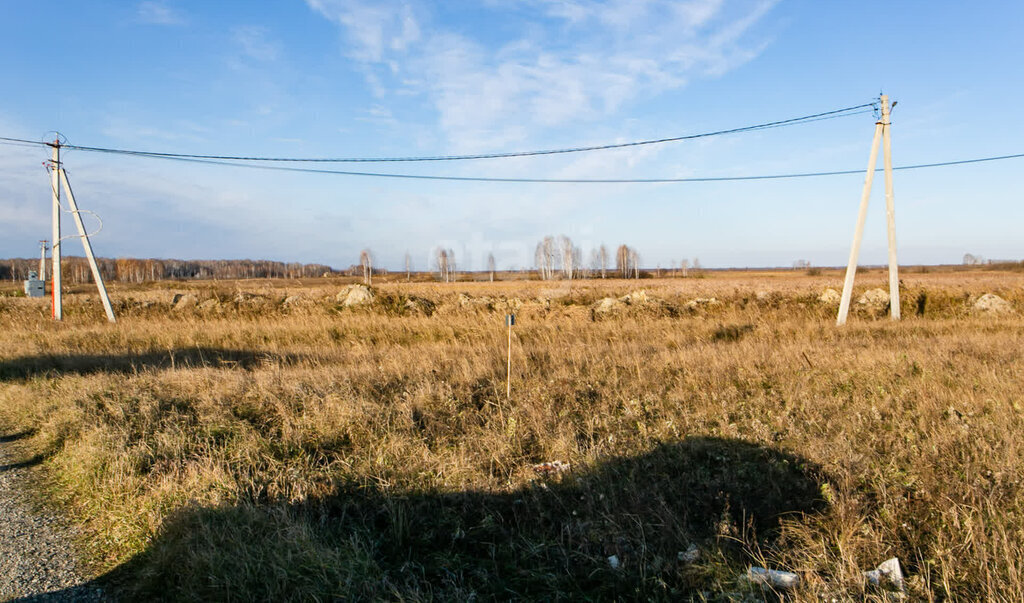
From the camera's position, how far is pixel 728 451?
16.9ft

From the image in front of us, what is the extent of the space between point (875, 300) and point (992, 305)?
3.61m

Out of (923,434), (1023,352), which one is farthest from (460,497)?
(1023,352)

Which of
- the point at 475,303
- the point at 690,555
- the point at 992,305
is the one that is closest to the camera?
the point at 690,555

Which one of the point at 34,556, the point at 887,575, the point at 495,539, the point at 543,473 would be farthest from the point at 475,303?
the point at 887,575

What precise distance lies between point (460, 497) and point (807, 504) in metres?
2.65

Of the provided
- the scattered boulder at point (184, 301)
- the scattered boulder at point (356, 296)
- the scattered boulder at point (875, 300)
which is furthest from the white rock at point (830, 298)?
the scattered boulder at point (184, 301)

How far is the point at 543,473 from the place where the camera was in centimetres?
484

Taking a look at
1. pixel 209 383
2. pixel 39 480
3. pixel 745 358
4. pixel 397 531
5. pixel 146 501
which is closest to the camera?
pixel 397 531

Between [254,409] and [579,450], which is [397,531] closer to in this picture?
[579,450]

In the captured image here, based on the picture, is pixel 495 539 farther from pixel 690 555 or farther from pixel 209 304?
pixel 209 304

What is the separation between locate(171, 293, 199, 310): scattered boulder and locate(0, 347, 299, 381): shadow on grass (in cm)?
794

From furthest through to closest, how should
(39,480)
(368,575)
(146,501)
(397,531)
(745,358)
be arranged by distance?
(745,358)
(39,480)
(146,501)
(397,531)
(368,575)

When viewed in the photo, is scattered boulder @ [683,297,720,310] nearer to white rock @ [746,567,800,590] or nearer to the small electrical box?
white rock @ [746,567,800,590]

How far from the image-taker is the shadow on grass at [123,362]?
9367 mm
